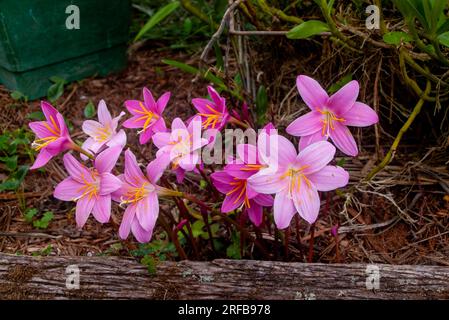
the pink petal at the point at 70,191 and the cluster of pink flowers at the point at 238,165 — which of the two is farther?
the pink petal at the point at 70,191

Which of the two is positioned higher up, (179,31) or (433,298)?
(179,31)

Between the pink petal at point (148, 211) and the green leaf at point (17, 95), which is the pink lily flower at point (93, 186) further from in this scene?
the green leaf at point (17, 95)

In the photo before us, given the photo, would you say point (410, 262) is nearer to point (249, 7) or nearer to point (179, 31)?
point (249, 7)

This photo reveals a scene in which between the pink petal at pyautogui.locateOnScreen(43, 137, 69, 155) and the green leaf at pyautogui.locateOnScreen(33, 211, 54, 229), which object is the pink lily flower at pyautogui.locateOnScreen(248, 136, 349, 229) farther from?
the green leaf at pyautogui.locateOnScreen(33, 211, 54, 229)

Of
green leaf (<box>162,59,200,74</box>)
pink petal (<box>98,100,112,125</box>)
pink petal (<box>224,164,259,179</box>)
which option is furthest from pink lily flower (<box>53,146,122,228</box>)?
green leaf (<box>162,59,200,74</box>)

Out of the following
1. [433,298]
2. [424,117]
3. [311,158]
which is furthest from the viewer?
[424,117]

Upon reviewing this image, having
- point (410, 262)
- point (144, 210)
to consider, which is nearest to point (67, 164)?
point (144, 210)

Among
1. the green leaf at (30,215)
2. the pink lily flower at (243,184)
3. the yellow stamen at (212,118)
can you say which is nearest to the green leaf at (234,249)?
the pink lily flower at (243,184)
